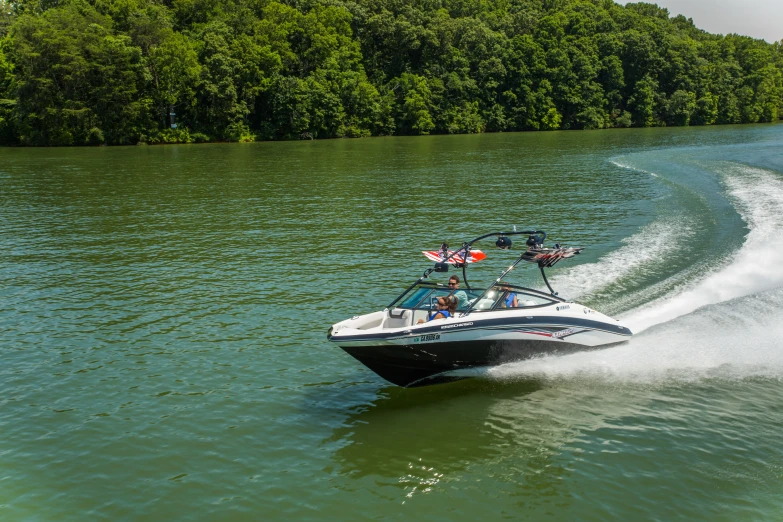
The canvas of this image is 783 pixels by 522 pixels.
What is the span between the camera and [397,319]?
16062 millimetres

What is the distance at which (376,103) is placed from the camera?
354ft

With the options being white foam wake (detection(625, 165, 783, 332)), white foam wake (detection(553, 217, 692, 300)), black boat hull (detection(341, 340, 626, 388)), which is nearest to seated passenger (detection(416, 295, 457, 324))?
black boat hull (detection(341, 340, 626, 388))

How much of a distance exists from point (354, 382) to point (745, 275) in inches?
563

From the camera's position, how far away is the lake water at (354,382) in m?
11.9

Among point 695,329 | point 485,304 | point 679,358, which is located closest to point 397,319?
point 485,304

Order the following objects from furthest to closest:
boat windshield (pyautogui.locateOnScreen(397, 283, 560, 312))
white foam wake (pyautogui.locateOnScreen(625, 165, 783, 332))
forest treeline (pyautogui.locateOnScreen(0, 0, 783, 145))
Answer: forest treeline (pyautogui.locateOnScreen(0, 0, 783, 145)) < white foam wake (pyautogui.locateOnScreen(625, 165, 783, 332)) < boat windshield (pyautogui.locateOnScreen(397, 283, 560, 312))

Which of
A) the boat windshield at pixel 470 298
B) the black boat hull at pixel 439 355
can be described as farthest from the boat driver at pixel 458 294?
the black boat hull at pixel 439 355

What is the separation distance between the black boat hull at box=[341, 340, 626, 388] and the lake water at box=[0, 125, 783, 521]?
333mm

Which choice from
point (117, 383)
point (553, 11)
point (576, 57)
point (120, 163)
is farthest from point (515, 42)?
point (117, 383)

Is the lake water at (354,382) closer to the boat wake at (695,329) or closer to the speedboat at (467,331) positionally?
the boat wake at (695,329)

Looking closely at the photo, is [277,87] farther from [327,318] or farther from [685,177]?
[327,318]

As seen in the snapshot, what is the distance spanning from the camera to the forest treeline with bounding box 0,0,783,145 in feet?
305

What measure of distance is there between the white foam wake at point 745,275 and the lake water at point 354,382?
0.11 metres

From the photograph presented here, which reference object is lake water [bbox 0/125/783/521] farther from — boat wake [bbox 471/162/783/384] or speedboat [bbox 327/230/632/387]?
speedboat [bbox 327/230/632/387]
